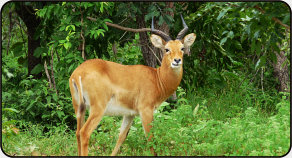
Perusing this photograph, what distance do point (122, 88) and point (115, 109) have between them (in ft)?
0.94

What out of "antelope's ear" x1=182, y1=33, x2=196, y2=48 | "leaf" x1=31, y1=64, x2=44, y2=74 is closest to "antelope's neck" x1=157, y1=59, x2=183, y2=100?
"antelope's ear" x1=182, y1=33, x2=196, y2=48

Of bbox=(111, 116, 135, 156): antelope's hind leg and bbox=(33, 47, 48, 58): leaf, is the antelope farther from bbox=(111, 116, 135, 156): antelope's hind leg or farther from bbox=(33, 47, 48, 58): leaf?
bbox=(33, 47, 48, 58): leaf

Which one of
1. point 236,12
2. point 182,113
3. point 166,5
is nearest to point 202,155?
point 182,113

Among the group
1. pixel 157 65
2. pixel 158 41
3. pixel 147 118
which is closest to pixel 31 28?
pixel 157 65

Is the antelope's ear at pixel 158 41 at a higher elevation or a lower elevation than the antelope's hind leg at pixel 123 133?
higher

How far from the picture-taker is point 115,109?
17.8 ft

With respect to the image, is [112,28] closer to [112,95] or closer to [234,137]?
[112,95]

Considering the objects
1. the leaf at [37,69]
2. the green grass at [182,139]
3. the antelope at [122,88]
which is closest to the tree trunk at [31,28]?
the leaf at [37,69]

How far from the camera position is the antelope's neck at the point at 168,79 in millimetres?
5863

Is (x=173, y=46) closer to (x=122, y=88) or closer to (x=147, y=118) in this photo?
(x=122, y=88)

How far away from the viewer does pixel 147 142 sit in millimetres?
5473

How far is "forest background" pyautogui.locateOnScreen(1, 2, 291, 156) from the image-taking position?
16.8ft

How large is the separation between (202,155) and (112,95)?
1.29m

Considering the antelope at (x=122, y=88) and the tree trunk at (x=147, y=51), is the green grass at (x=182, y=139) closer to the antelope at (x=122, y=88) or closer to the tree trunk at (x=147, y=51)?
the antelope at (x=122, y=88)
